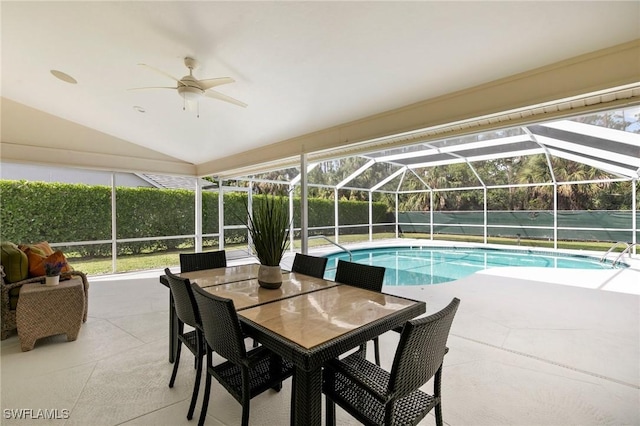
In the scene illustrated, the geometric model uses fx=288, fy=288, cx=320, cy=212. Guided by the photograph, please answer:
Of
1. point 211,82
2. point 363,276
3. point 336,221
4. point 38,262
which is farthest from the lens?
point 336,221

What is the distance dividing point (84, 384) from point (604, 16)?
15.2 feet

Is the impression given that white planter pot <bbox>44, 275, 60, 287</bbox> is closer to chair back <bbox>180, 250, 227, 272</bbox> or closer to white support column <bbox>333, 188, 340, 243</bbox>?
chair back <bbox>180, 250, 227, 272</bbox>

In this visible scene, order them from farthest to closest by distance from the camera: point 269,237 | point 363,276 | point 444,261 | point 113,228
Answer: point 444,261, point 113,228, point 363,276, point 269,237

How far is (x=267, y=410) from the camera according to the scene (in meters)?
1.97

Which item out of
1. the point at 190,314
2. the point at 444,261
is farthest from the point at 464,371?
the point at 444,261

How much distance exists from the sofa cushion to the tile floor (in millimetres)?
670

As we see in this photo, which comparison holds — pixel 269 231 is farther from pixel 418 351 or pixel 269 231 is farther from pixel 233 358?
pixel 418 351

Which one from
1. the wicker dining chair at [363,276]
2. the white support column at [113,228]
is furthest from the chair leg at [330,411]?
the white support column at [113,228]

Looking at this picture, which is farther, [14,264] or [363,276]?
[14,264]

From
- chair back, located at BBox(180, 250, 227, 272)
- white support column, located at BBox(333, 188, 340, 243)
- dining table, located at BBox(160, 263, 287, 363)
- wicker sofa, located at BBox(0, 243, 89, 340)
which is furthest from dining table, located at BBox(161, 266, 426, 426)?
white support column, located at BBox(333, 188, 340, 243)

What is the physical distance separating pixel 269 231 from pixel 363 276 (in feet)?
2.86

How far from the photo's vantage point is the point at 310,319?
162 centimetres

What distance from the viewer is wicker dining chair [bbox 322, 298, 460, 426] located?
1248 millimetres

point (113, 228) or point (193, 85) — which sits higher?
point (193, 85)
